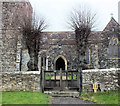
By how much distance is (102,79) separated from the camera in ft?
32.7

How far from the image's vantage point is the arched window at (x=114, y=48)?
1981cm

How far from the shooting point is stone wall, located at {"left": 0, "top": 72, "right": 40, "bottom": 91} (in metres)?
10.2

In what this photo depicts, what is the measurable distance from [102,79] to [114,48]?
37.0ft

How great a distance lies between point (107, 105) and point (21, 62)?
15263 millimetres

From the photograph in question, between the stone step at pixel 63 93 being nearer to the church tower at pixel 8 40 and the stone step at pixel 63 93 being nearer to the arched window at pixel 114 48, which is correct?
the church tower at pixel 8 40

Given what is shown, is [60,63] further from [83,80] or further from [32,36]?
[83,80]

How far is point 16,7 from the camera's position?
21781 mm

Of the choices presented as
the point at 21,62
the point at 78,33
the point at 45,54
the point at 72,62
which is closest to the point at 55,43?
the point at 45,54

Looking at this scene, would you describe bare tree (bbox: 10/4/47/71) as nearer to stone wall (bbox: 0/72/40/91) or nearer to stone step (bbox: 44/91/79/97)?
stone wall (bbox: 0/72/40/91)

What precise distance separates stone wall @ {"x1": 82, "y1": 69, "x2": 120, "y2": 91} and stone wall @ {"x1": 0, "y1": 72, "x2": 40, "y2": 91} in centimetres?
331

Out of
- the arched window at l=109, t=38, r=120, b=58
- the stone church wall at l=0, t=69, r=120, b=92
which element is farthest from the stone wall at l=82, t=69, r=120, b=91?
the arched window at l=109, t=38, r=120, b=58

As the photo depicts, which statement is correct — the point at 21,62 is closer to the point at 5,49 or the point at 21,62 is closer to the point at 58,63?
the point at 5,49

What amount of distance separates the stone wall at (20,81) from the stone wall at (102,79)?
331 centimetres

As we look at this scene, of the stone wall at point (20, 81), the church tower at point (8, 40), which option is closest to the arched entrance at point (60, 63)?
the church tower at point (8, 40)
